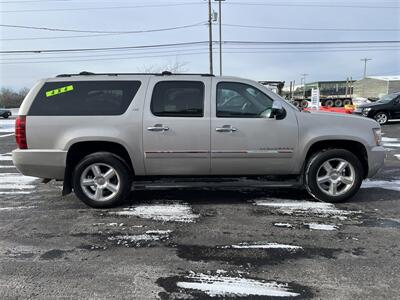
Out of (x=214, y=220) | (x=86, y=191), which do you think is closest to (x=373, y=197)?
(x=214, y=220)

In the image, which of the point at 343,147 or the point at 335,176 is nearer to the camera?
the point at 335,176

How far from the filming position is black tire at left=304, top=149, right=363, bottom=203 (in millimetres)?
5922

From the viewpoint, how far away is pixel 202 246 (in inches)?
175

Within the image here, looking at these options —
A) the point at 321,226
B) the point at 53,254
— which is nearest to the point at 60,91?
the point at 53,254

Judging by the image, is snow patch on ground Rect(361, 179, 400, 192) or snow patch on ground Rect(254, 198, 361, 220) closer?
snow patch on ground Rect(254, 198, 361, 220)

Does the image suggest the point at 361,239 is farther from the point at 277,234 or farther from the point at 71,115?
the point at 71,115

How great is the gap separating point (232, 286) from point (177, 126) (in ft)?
8.94

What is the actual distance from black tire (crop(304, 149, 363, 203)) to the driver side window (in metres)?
0.99

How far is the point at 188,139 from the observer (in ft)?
18.9

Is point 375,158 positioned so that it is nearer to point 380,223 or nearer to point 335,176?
point 335,176

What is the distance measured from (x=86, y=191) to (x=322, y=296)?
3625 millimetres

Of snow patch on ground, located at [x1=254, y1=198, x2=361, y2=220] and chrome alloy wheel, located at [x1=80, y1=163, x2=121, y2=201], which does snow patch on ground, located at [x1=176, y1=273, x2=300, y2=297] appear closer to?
snow patch on ground, located at [x1=254, y1=198, x2=361, y2=220]

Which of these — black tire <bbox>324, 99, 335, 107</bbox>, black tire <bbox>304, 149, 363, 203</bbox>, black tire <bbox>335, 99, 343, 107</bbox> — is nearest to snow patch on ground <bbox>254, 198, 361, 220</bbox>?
black tire <bbox>304, 149, 363, 203</bbox>

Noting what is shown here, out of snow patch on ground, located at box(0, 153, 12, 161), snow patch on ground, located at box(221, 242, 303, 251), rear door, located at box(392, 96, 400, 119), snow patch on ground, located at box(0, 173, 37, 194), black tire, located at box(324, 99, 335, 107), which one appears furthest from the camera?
black tire, located at box(324, 99, 335, 107)
